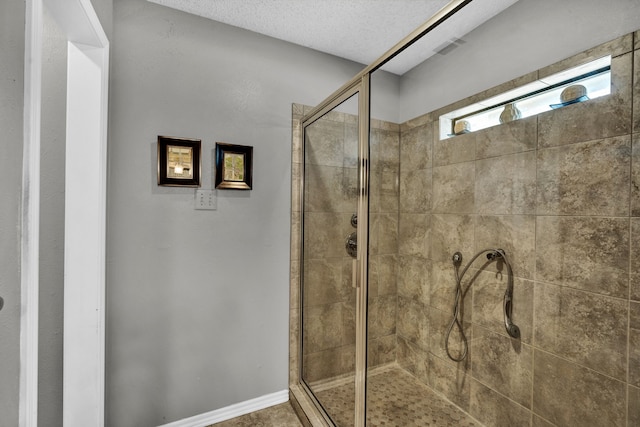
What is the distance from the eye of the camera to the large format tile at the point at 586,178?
813 mm

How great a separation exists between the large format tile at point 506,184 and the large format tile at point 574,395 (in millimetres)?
583

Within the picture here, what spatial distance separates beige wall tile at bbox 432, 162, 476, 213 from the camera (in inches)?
46.3

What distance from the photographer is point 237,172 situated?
171 centimetres

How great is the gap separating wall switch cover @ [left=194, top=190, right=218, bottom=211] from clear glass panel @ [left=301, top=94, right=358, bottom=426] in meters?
0.59

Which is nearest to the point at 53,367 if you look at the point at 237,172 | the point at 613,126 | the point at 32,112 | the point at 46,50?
the point at 32,112

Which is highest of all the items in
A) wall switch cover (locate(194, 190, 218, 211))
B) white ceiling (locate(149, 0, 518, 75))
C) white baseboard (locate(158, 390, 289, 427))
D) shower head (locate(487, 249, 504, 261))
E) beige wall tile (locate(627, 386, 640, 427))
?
white ceiling (locate(149, 0, 518, 75))

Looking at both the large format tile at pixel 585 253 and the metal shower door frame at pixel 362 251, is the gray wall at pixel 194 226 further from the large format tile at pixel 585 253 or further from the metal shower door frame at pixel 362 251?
→ the large format tile at pixel 585 253

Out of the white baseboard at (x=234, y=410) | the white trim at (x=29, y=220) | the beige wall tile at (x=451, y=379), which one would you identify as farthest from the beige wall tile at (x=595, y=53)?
the white baseboard at (x=234, y=410)

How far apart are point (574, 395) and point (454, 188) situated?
0.87 metres

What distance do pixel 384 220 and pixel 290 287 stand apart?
927mm

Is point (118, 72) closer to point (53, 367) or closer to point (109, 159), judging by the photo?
point (109, 159)

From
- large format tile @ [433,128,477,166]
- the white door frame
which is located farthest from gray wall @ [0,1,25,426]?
large format tile @ [433,128,477,166]

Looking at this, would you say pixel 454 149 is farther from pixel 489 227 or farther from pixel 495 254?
pixel 495 254

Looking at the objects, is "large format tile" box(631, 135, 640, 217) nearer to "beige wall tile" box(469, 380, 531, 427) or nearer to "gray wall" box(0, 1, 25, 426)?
"beige wall tile" box(469, 380, 531, 427)
